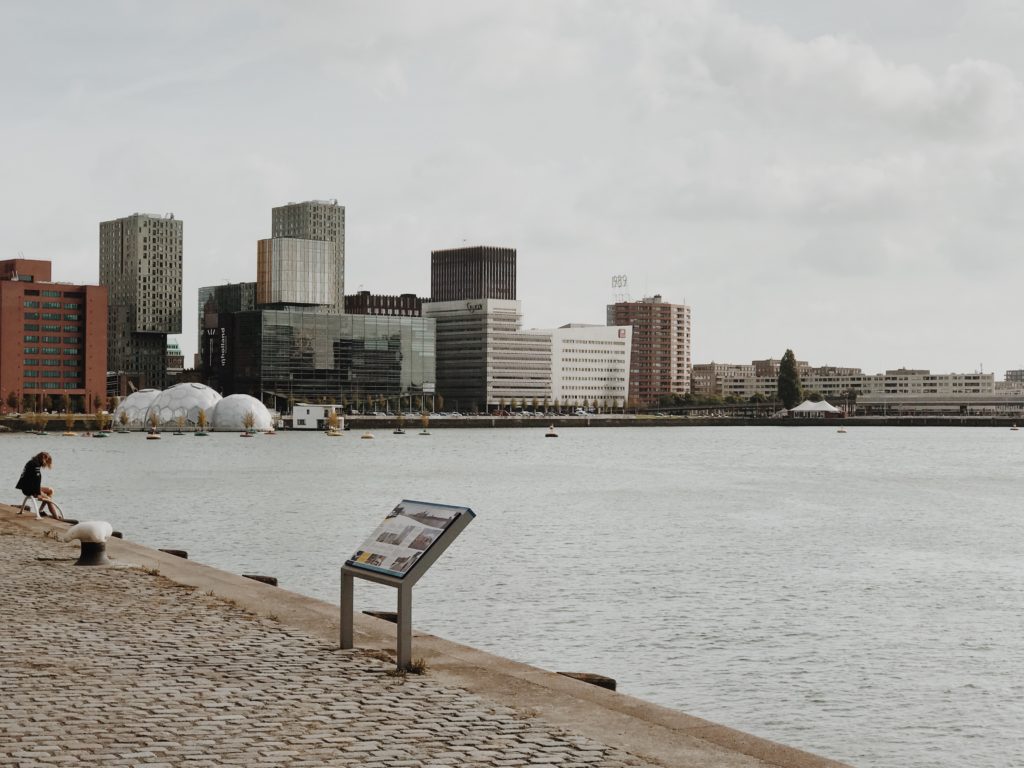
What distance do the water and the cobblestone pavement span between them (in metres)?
7.27

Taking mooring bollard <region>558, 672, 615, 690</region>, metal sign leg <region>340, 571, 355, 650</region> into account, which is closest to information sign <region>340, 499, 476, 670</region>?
metal sign leg <region>340, 571, 355, 650</region>

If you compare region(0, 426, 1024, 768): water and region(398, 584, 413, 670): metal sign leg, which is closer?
region(398, 584, 413, 670): metal sign leg

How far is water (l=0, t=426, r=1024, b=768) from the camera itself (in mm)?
21297

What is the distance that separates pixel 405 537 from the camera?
596 inches

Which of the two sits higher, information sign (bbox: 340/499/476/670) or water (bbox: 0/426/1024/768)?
information sign (bbox: 340/499/476/670)

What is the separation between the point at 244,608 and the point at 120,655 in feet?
15.4

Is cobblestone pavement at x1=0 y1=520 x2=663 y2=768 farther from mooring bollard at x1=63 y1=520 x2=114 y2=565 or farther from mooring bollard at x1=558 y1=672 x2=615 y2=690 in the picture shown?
mooring bollard at x1=63 y1=520 x2=114 y2=565

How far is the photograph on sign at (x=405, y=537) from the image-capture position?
48.1ft

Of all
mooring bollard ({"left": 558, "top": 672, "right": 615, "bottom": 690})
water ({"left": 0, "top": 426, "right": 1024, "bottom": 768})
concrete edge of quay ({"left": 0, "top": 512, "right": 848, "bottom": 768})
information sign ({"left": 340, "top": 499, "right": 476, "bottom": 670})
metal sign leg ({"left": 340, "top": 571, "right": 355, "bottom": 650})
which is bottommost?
water ({"left": 0, "top": 426, "right": 1024, "bottom": 768})

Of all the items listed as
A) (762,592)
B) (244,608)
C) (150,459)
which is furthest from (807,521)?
(150,459)

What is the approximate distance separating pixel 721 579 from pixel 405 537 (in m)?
24.7

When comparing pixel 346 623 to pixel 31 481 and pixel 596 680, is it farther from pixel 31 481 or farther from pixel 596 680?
pixel 31 481

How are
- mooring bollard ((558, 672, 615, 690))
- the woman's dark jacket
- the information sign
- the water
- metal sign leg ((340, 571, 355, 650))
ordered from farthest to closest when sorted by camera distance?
the woman's dark jacket → the water → metal sign leg ((340, 571, 355, 650)) → mooring bollard ((558, 672, 615, 690)) → the information sign

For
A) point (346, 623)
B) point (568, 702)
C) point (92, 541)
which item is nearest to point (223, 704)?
point (346, 623)
